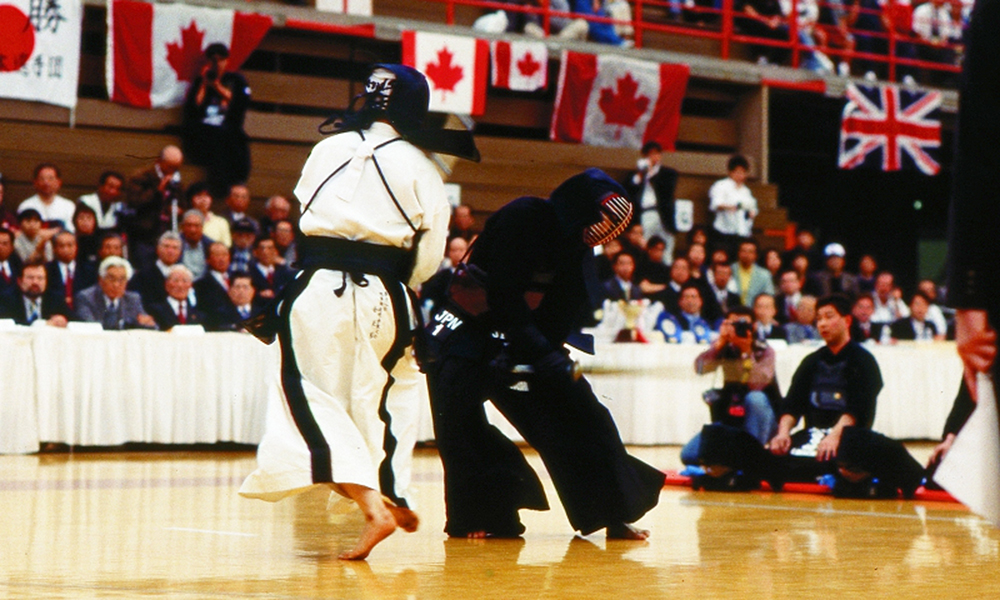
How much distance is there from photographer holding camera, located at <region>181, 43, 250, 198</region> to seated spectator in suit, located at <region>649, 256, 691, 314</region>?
4544mm

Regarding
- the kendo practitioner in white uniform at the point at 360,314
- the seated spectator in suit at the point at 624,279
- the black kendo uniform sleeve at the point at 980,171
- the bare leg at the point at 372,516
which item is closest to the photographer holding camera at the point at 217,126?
the seated spectator in suit at the point at 624,279

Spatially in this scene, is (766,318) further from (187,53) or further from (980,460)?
(980,460)

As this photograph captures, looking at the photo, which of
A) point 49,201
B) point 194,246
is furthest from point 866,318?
point 49,201

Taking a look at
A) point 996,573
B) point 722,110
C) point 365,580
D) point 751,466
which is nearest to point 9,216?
point 751,466

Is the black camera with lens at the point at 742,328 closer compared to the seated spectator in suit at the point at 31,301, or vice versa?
the black camera with lens at the point at 742,328

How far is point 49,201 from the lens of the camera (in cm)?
1284

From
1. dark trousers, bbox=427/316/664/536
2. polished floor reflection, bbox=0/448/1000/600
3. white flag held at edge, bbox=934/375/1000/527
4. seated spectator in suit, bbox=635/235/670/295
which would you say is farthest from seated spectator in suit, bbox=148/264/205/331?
white flag held at edge, bbox=934/375/1000/527

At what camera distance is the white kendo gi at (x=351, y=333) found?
512 cm

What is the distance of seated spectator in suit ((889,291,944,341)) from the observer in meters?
15.8

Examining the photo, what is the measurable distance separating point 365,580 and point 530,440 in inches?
63.8

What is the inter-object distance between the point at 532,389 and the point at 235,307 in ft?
21.2

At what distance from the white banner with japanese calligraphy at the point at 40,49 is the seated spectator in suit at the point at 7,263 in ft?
10.0

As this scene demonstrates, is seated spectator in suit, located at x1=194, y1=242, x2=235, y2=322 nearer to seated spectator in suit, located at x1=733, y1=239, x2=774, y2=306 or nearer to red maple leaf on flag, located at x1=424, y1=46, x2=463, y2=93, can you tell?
red maple leaf on flag, located at x1=424, y1=46, x2=463, y2=93

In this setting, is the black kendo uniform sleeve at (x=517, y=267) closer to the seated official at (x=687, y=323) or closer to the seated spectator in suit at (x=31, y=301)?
the seated spectator in suit at (x=31, y=301)
